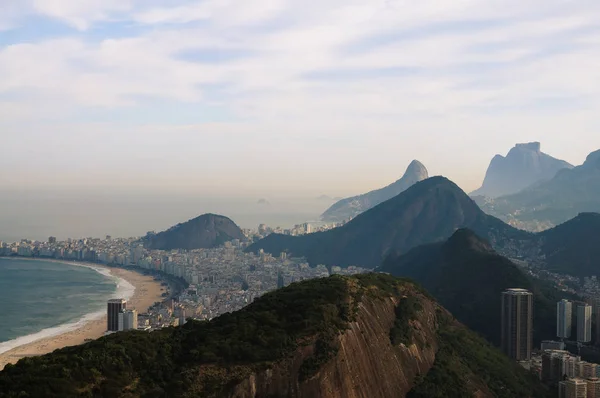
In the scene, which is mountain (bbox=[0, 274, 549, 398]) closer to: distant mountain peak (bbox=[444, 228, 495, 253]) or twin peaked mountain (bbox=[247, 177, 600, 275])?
distant mountain peak (bbox=[444, 228, 495, 253])

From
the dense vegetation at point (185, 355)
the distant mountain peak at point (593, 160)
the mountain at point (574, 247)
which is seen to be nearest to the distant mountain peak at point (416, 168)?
the distant mountain peak at point (593, 160)

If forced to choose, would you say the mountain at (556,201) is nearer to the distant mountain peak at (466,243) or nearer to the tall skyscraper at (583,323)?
the distant mountain peak at (466,243)

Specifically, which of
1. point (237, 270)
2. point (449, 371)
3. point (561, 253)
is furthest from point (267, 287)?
point (449, 371)

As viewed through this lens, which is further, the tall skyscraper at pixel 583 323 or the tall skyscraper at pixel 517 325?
the tall skyscraper at pixel 583 323

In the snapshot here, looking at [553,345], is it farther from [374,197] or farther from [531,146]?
[531,146]

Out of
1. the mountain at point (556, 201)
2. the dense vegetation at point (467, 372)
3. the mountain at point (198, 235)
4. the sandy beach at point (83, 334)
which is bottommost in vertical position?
the sandy beach at point (83, 334)

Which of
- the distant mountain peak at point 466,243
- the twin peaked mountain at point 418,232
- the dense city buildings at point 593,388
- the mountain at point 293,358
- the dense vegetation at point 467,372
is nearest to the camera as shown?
the mountain at point 293,358

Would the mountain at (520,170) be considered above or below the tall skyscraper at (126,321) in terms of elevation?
above

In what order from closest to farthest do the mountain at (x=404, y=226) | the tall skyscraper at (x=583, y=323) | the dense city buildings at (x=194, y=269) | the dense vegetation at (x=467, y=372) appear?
the dense vegetation at (x=467, y=372) < the tall skyscraper at (x=583, y=323) < the dense city buildings at (x=194, y=269) < the mountain at (x=404, y=226)
